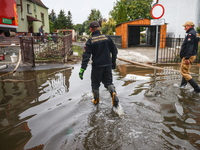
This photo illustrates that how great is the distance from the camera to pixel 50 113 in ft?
12.3

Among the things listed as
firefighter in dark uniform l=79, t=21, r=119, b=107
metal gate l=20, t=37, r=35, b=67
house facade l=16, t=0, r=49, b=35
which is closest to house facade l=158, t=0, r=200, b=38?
metal gate l=20, t=37, r=35, b=67

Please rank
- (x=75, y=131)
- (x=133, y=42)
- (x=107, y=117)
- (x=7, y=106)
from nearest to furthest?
(x=75, y=131) → (x=107, y=117) → (x=7, y=106) → (x=133, y=42)

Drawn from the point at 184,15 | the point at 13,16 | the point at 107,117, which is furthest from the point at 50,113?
the point at 184,15

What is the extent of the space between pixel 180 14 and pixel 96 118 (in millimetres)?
19240

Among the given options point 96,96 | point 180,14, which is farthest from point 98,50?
point 180,14

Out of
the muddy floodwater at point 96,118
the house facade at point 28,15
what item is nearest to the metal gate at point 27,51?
the muddy floodwater at point 96,118

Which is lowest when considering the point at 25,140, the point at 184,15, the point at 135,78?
the point at 25,140

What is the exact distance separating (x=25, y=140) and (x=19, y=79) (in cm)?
430

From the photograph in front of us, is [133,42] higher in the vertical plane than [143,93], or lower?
higher

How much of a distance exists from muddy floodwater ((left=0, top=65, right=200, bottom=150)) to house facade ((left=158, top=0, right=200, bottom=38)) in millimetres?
13450

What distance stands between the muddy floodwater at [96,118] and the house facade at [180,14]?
1345 centimetres

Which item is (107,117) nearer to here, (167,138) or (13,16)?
(167,138)

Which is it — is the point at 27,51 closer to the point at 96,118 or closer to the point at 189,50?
the point at 96,118

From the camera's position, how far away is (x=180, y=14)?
18.8m
